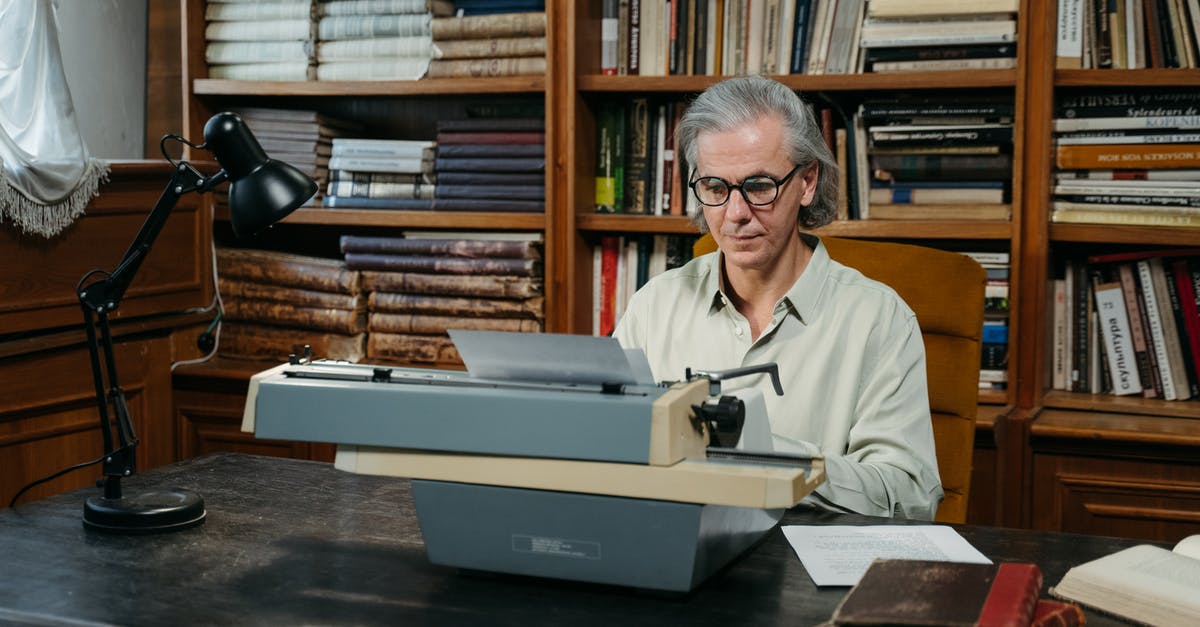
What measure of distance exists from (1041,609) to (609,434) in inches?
16.2

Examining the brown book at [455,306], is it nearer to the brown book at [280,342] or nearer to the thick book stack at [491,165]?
the brown book at [280,342]

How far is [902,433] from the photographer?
1.72m

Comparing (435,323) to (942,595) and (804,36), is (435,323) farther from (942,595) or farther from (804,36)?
(942,595)

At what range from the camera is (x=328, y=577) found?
125 centimetres

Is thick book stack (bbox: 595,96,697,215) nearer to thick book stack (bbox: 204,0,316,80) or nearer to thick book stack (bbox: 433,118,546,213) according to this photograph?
thick book stack (bbox: 433,118,546,213)

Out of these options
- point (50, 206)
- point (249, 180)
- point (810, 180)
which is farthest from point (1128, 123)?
point (50, 206)

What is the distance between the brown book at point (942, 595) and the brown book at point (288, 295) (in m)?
2.04

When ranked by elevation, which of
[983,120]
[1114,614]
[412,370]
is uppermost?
[983,120]

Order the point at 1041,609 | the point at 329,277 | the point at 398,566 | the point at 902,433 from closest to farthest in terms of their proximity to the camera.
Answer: the point at 1041,609 → the point at 398,566 → the point at 902,433 → the point at 329,277

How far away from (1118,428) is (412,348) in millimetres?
1586

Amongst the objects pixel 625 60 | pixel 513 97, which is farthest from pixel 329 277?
pixel 625 60

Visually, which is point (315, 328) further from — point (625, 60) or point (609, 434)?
point (609, 434)

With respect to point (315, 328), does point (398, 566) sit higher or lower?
lower

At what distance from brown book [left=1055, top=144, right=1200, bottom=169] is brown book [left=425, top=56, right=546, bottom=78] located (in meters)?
1.16
